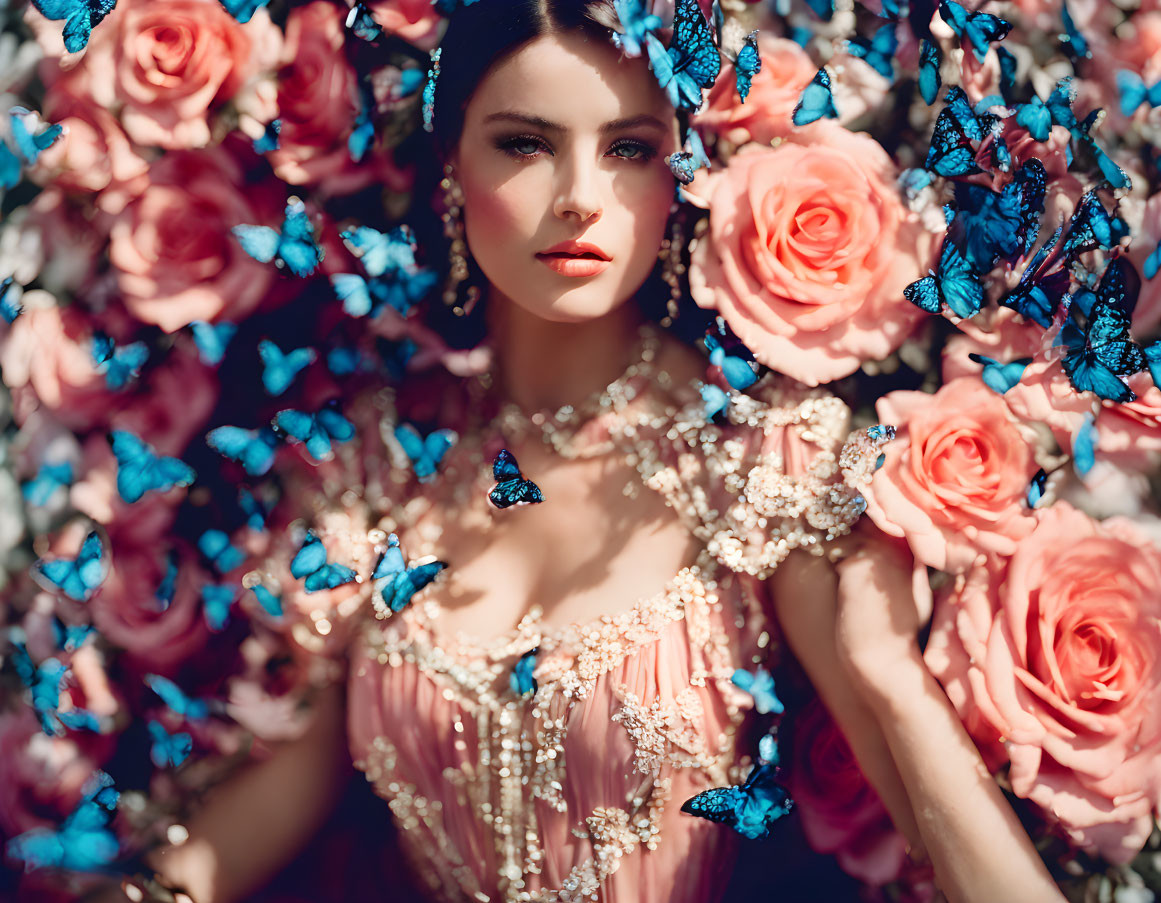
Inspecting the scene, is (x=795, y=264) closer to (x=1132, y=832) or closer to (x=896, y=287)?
(x=896, y=287)

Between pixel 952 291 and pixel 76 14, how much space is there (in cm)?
136

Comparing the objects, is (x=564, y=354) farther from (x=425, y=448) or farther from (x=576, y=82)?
(x=576, y=82)

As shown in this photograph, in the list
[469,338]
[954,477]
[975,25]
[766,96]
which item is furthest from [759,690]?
[975,25]

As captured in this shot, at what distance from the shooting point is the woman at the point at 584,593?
1.53 metres

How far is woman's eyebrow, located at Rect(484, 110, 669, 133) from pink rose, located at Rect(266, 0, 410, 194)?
320 mm

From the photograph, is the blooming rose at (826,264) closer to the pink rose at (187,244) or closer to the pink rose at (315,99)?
the pink rose at (315,99)

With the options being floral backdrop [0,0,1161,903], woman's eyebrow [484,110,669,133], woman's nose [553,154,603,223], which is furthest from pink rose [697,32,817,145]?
woman's nose [553,154,603,223]

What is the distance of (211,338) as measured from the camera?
1.79 metres

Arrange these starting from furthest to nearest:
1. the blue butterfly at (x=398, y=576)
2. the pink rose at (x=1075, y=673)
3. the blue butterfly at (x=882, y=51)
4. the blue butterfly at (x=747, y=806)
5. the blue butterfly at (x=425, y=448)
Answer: the blue butterfly at (x=425, y=448)
the blue butterfly at (x=398, y=576)
the blue butterfly at (x=882, y=51)
the blue butterfly at (x=747, y=806)
the pink rose at (x=1075, y=673)

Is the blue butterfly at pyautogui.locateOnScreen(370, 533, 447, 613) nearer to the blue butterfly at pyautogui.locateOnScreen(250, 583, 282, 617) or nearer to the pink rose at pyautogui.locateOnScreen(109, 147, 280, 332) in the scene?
the blue butterfly at pyautogui.locateOnScreen(250, 583, 282, 617)

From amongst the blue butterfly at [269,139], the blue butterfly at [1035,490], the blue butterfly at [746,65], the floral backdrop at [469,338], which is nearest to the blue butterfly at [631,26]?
the floral backdrop at [469,338]

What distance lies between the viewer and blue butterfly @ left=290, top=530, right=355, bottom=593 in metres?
1.75

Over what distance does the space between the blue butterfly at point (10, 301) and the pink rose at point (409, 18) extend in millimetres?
725

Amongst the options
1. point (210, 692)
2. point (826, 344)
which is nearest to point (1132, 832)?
point (826, 344)
